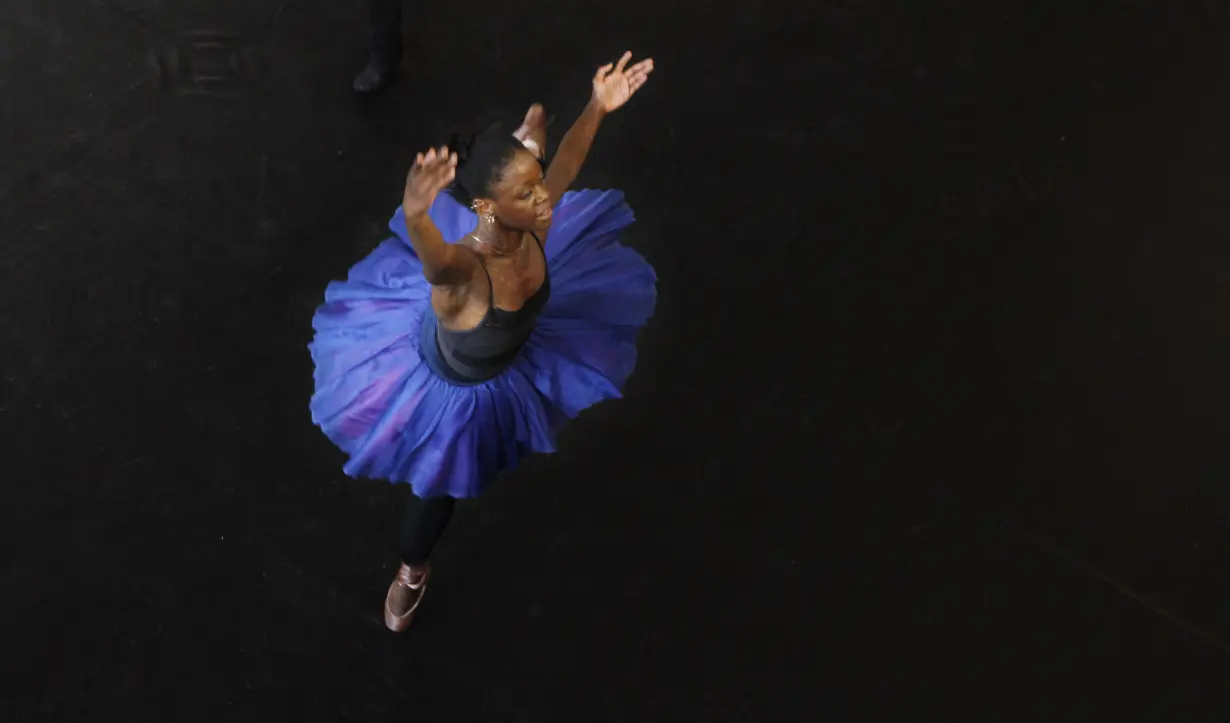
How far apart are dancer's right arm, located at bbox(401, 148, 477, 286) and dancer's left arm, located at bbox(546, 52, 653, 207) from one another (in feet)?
0.87

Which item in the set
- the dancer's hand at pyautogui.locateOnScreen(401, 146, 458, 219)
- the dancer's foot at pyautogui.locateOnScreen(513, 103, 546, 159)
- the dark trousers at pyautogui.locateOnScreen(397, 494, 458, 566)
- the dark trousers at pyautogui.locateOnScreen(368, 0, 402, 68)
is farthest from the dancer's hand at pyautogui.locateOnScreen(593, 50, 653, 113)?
the dark trousers at pyautogui.locateOnScreen(368, 0, 402, 68)

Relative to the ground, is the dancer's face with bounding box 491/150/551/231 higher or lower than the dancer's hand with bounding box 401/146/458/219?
lower

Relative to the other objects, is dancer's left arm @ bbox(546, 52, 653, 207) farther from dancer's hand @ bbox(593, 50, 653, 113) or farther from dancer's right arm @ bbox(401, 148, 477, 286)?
dancer's right arm @ bbox(401, 148, 477, 286)

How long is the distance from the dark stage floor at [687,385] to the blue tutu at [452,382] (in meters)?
0.57

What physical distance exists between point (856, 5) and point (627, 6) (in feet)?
2.24

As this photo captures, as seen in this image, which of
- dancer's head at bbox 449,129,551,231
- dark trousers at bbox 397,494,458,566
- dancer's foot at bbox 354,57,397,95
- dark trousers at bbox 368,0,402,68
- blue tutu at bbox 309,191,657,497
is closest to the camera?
dancer's head at bbox 449,129,551,231

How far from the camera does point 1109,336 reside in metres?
3.03

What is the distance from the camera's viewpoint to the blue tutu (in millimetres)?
2055

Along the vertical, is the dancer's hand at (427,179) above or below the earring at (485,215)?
above

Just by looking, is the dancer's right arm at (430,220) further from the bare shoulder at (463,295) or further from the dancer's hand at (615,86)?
the dancer's hand at (615,86)

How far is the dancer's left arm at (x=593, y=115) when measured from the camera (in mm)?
1889

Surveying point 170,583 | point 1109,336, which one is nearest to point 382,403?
point 170,583

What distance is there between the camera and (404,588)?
8.11 feet

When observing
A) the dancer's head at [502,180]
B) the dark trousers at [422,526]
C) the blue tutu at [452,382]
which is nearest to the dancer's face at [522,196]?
the dancer's head at [502,180]
